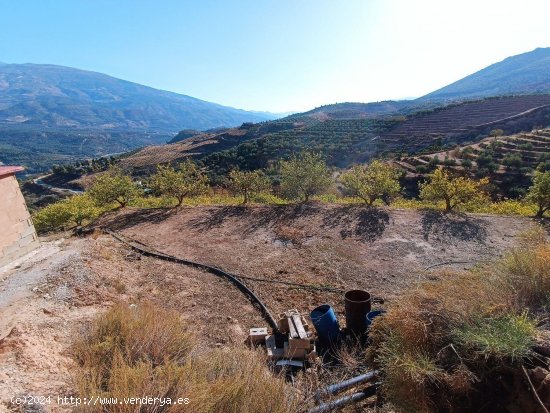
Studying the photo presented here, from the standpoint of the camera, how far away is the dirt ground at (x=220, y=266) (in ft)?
14.7

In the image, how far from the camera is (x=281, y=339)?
205 inches

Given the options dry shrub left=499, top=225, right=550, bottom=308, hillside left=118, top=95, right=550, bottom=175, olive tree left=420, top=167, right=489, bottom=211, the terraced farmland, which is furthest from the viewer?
hillside left=118, top=95, right=550, bottom=175

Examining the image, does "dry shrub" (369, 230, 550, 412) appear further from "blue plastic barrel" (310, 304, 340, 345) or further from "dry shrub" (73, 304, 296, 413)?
"blue plastic barrel" (310, 304, 340, 345)

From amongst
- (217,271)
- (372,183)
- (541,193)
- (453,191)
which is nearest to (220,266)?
(217,271)

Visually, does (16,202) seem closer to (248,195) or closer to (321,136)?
(248,195)

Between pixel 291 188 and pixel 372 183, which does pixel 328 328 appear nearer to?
pixel 372 183

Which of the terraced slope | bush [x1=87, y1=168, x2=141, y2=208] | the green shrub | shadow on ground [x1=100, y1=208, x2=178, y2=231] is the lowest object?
the terraced slope

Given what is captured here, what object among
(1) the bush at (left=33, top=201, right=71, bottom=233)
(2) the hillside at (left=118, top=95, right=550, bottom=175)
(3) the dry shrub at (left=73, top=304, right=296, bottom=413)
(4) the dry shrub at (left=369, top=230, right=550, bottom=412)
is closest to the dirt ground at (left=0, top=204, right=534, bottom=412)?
(3) the dry shrub at (left=73, top=304, right=296, bottom=413)

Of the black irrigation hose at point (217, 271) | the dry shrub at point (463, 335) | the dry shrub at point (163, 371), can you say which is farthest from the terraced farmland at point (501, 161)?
→ the dry shrub at point (163, 371)

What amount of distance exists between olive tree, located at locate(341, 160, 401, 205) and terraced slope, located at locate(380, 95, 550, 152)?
Answer: 31637 millimetres

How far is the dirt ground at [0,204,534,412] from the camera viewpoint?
4.47m

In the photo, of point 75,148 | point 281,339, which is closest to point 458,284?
point 281,339

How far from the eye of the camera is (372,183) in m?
11.8

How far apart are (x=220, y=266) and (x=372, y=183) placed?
6629 mm
